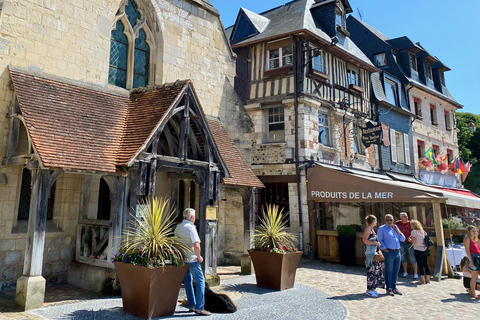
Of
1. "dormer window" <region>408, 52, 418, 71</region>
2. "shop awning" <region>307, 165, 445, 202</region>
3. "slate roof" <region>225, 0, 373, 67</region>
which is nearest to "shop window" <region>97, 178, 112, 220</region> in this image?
"shop awning" <region>307, 165, 445, 202</region>

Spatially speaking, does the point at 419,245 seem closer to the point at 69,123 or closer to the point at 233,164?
the point at 233,164

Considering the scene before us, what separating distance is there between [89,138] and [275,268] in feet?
13.8

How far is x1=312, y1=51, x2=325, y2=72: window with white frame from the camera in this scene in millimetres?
14141

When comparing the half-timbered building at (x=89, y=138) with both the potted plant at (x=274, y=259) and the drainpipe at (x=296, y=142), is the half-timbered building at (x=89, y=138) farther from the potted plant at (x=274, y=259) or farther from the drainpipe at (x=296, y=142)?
the drainpipe at (x=296, y=142)

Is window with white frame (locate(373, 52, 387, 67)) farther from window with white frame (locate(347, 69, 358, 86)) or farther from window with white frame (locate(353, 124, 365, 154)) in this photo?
window with white frame (locate(353, 124, 365, 154))

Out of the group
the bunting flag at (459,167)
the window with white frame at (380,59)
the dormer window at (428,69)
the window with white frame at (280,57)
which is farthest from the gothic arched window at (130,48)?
the bunting flag at (459,167)

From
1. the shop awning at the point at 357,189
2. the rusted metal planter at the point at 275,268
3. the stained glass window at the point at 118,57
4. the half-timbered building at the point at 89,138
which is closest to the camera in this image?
the half-timbered building at the point at 89,138

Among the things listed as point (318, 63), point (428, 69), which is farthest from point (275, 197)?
point (428, 69)

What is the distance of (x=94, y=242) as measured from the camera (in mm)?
7117

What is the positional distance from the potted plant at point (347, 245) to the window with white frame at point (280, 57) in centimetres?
652

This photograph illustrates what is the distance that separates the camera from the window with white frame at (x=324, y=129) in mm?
14312

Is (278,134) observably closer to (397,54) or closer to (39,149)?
(39,149)

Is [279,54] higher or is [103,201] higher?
[279,54]

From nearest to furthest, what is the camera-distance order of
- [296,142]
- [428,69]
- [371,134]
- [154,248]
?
[154,248], [296,142], [371,134], [428,69]
